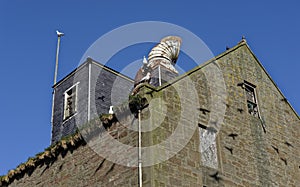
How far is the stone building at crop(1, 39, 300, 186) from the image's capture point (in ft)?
38.2

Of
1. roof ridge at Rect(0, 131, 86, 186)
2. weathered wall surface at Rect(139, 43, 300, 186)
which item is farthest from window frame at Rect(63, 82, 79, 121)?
weathered wall surface at Rect(139, 43, 300, 186)

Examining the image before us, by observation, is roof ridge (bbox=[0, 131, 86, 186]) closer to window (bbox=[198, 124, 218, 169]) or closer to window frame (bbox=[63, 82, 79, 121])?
window (bbox=[198, 124, 218, 169])

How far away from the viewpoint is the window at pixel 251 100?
15336 millimetres

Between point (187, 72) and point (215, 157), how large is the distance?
102 inches

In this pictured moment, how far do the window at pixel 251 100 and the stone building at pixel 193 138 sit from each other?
37 mm

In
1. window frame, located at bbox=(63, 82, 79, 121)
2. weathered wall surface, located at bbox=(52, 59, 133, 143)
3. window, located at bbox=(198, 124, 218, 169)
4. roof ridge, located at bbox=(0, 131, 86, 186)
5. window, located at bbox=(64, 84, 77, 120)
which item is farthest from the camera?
window, located at bbox=(64, 84, 77, 120)

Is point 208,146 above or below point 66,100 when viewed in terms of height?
below

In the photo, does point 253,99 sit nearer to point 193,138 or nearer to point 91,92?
point 193,138

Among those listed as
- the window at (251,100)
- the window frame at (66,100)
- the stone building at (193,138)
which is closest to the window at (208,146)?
the stone building at (193,138)

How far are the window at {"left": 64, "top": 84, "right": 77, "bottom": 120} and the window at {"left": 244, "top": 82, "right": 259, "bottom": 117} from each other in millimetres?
7161

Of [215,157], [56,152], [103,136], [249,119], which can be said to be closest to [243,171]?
[215,157]

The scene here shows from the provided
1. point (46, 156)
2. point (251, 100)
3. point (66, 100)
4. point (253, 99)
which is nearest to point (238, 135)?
point (251, 100)

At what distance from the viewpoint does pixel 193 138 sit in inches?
492

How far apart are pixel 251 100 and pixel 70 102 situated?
7906mm
